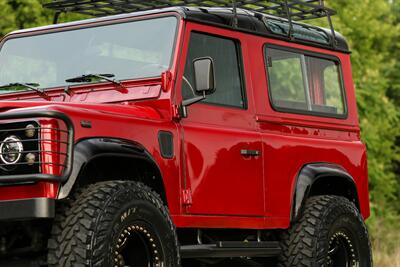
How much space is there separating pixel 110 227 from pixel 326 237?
2.91 m

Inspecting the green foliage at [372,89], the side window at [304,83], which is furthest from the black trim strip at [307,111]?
the green foliage at [372,89]

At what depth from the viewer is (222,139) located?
775 centimetres

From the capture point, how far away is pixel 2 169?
614 centimetres

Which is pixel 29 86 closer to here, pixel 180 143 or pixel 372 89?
pixel 180 143

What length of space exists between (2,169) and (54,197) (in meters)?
0.39

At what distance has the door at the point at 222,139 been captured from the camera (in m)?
7.43

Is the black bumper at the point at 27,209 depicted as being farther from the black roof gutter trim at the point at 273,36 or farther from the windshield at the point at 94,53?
the black roof gutter trim at the point at 273,36

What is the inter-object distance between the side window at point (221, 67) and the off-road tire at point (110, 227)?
1272mm

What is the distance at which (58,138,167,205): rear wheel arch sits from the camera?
616cm

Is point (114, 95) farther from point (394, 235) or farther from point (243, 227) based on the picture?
point (394, 235)

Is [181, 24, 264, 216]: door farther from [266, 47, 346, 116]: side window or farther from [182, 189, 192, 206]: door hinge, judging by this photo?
[266, 47, 346, 116]: side window

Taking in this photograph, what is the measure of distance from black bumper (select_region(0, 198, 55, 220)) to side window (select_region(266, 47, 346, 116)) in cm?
315

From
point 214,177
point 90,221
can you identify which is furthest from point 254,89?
point 90,221

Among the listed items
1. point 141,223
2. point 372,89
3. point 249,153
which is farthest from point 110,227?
point 372,89
